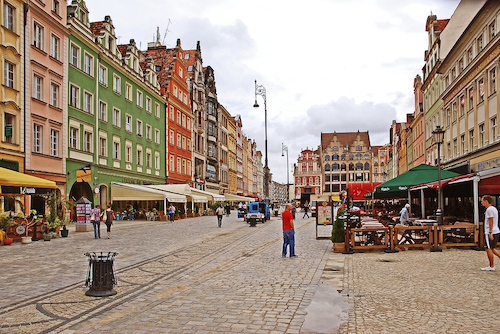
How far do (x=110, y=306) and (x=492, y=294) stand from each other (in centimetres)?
656

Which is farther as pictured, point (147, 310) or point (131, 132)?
point (131, 132)

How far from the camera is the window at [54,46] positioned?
3082 cm

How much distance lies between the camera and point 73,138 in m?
33.8

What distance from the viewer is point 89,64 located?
36.5 m

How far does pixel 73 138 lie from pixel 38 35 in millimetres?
7495

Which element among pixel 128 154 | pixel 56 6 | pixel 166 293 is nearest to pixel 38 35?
pixel 56 6

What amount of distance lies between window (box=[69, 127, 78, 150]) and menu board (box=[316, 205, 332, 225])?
63.3ft

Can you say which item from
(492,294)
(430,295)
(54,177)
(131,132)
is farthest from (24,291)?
(131,132)

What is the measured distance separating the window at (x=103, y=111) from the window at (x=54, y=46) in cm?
736

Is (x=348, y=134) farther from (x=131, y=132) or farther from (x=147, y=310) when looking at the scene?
(x=147, y=310)

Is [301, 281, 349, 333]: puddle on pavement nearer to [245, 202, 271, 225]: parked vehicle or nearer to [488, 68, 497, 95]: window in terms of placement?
[488, 68, 497, 95]: window

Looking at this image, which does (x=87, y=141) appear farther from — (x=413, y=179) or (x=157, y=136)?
(x=413, y=179)

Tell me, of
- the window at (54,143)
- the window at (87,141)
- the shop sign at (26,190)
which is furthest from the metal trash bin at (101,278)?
the window at (87,141)

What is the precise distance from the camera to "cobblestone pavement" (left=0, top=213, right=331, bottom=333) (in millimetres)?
6684
